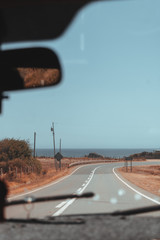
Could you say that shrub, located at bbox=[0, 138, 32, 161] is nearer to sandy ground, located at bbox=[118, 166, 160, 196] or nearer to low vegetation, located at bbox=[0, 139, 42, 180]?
low vegetation, located at bbox=[0, 139, 42, 180]

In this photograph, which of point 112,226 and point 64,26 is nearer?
point 64,26

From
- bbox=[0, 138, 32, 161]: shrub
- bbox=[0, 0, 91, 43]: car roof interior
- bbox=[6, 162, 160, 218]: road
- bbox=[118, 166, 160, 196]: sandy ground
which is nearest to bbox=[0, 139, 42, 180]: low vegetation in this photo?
bbox=[0, 138, 32, 161]: shrub

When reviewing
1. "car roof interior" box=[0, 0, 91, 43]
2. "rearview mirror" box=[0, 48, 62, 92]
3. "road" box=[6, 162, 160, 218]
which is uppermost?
"car roof interior" box=[0, 0, 91, 43]

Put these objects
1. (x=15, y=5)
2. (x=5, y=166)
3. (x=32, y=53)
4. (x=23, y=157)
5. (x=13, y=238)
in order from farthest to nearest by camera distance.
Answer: (x=23, y=157) < (x=5, y=166) < (x=13, y=238) < (x=32, y=53) < (x=15, y=5)

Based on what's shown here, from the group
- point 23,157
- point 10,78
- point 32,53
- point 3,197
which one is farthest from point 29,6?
point 23,157

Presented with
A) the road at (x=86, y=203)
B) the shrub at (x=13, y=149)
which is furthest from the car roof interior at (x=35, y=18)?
the shrub at (x=13, y=149)

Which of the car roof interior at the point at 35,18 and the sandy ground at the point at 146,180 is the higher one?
the car roof interior at the point at 35,18

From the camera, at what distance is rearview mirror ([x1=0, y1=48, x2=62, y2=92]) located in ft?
6.55

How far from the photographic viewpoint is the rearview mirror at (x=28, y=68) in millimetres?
1995

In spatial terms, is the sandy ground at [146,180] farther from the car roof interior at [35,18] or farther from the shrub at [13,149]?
the car roof interior at [35,18]

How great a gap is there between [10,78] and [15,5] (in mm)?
640

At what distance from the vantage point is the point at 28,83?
2.26 m

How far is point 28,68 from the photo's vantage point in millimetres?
2152

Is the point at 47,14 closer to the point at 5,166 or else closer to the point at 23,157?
the point at 5,166
